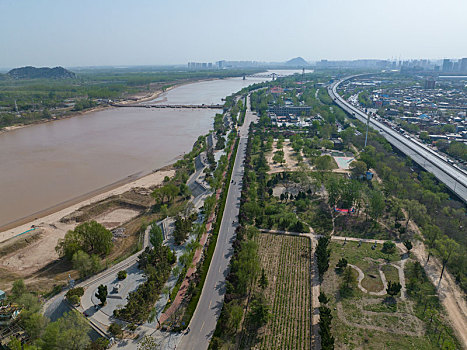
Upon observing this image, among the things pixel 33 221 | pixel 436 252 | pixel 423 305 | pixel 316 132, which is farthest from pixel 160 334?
pixel 316 132

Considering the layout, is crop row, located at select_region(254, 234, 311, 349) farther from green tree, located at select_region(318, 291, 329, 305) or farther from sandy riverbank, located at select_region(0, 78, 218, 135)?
sandy riverbank, located at select_region(0, 78, 218, 135)

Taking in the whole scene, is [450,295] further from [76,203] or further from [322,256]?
[76,203]

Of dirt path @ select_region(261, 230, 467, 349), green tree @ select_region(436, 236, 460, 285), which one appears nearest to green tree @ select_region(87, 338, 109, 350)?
dirt path @ select_region(261, 230, 467, 349)

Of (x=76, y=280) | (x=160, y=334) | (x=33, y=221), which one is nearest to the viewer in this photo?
(x=160, y=334)

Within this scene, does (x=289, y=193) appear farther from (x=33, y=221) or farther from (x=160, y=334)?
(x=33, y=221)

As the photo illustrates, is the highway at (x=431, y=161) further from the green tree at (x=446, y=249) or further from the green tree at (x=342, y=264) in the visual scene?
the green tree at (x=342, y=264)

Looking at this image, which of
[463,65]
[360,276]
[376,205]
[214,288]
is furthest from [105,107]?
[463,65]
